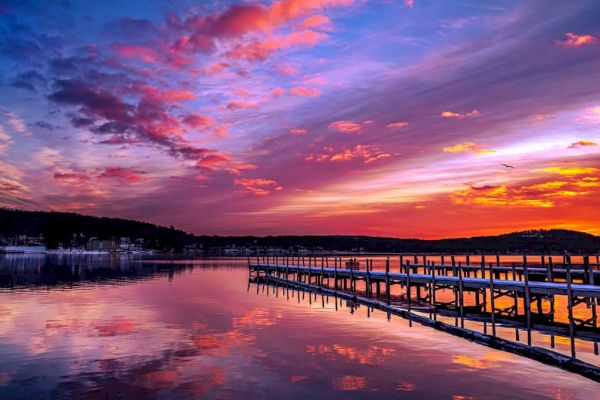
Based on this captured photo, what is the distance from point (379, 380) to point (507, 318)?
14.5 metres

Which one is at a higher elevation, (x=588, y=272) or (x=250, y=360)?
(x=588, y=272)

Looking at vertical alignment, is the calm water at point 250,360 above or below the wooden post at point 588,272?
below

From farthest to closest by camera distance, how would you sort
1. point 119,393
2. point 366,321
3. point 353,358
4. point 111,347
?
1. point 366,321
2. point 111,347
3. point 353,358
4. point 119,393

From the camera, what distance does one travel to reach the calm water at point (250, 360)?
16.1 metres

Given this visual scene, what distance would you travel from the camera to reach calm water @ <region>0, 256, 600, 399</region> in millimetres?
16094

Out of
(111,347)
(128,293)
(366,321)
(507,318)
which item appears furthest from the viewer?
(128,293)

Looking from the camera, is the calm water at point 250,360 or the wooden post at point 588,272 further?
the wooden post at point 588,272

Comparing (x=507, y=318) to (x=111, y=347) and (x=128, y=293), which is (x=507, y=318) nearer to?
(x=111, y=347)

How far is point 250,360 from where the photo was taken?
20297mm

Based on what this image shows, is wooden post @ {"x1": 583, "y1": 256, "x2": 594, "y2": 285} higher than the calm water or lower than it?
higher

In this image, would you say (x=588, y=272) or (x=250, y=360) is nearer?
(x=250, y=360)

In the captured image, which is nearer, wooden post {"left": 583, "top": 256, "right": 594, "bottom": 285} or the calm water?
the calm water

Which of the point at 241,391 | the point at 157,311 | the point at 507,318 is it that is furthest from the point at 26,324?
the point at 507,318

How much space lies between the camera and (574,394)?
51.7ft
